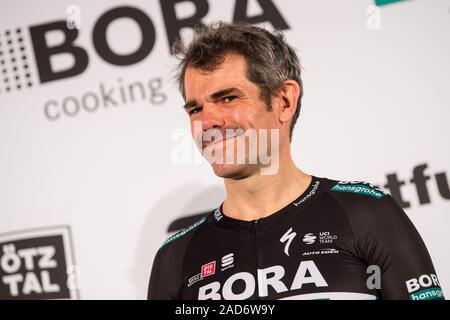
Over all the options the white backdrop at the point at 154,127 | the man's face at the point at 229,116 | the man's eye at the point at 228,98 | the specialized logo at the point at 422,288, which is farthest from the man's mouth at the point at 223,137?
the white backdrop at the point at 154,127

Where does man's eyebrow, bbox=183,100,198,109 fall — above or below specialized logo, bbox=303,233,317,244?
above

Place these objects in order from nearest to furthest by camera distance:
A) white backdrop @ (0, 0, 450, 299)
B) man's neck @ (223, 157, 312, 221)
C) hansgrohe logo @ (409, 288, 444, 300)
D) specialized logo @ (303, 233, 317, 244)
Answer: hansgrohe logo @ (409, 288, 444, 300), specialized logo @ (303, 233, 317, 244), man's neck @ (223, 157, 312, 221), white backdrop @ (0, 0, 450, 299)

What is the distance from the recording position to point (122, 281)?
305cm

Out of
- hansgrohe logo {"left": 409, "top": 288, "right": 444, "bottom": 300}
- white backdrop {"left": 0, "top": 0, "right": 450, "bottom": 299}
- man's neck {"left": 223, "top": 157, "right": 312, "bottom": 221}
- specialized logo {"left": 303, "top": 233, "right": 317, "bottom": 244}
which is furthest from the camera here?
white backdrop {"left": 0, "top": 0, "right": 450, "bottom": 299}

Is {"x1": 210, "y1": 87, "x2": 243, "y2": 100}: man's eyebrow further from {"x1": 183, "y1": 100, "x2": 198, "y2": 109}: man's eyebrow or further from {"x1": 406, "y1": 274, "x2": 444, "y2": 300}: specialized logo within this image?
{"x1": 406, "y1": 274, "x2": 444, "y2": 300}: specialized logo

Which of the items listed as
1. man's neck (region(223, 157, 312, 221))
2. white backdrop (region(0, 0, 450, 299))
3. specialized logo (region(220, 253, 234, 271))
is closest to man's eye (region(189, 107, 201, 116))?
man's neck (region(223, 157, 312, 221))

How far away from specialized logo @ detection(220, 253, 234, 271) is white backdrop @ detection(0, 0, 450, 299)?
32.4 inches

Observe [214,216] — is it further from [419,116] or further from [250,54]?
[419,116]

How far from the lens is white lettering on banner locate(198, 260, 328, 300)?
2.00 metres

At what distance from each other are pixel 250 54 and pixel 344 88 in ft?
2.83

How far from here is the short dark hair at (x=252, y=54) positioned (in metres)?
2.20

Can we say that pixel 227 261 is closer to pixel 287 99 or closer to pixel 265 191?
pixel 265 191

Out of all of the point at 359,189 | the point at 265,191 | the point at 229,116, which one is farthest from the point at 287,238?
the point at 229,116

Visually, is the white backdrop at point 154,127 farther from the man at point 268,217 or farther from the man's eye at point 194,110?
the man's eye at point 194,110
